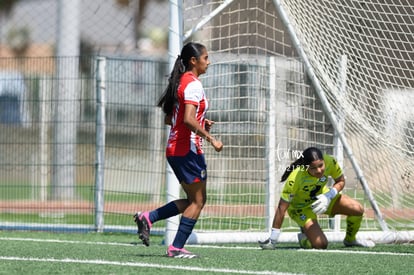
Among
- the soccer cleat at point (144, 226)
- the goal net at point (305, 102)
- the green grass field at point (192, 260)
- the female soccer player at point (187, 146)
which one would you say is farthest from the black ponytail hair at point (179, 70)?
the goal net at point (305, 102)

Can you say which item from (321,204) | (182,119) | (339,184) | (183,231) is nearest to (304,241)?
(321,204)

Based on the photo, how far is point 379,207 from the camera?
37.8 ft

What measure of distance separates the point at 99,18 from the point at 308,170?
571 centimetres

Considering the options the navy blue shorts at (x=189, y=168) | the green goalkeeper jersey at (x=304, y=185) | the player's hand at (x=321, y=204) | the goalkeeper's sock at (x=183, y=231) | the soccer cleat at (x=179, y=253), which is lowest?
the soccer cleat at (x=179, y=253)

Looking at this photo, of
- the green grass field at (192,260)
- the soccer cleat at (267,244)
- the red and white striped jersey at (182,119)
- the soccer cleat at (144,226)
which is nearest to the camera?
the green grass field at (192,260)

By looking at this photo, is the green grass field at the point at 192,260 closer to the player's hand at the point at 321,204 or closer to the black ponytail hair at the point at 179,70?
the player's hand at the point at 321,204

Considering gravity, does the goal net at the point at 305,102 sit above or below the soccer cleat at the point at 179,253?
above

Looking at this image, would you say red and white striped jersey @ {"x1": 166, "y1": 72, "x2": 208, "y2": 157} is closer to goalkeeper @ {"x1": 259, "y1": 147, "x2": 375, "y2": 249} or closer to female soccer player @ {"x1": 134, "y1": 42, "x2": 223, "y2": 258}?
female soccer player @ {"x1": 134, "y1": 42, "x2": 223, "y2": 258}

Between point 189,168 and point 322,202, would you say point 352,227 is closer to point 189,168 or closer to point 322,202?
point 322,202

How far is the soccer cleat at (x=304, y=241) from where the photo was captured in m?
10.4

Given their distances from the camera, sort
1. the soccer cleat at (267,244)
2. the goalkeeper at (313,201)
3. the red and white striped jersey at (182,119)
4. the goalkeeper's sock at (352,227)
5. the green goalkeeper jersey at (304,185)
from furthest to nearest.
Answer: the goalkeeper's sock at (352,227), the green goalkeeper jersey at (304,185), the goalkeeper at (313,201), the soccer cleat at (267,244), the red and white striped jersey at (182,119)

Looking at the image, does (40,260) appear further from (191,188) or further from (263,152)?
(263,152)

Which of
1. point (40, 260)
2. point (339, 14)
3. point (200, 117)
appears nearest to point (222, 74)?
point (339, 14)

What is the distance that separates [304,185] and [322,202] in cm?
34
